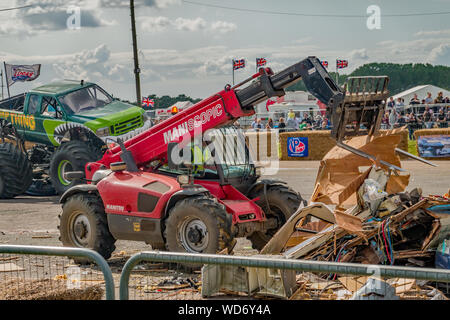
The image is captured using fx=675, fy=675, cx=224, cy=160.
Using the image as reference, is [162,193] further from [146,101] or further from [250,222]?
[146,101]

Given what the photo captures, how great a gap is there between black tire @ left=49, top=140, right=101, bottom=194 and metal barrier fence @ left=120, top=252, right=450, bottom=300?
753 centimetres

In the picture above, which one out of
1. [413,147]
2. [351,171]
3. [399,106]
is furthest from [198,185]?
[399,106]

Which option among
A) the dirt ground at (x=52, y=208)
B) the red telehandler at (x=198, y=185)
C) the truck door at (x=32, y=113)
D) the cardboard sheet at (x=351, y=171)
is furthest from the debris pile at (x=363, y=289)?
the truck door at (x=32, y=113)

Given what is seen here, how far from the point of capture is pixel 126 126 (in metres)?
17.3

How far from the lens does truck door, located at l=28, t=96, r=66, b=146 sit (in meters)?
17.0

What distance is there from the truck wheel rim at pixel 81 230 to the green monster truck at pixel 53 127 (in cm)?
645

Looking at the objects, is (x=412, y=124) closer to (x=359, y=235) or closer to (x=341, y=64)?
(x=359, y=235)

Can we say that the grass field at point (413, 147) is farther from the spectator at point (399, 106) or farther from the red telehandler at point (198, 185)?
the red telehandler at point (198, 185)

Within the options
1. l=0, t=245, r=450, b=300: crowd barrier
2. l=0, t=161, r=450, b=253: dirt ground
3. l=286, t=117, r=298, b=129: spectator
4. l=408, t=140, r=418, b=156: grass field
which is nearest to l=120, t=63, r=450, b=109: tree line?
l=286, t=117, r=298, b=129: spectator

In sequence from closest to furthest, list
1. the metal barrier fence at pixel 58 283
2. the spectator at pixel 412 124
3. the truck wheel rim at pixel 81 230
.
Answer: the metal barrier fence at pixel 58 283 < the truck wheel rim at pixel 81 230 < the spectator at pixel 412 124

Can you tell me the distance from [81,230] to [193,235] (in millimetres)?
1887

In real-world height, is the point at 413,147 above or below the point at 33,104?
below

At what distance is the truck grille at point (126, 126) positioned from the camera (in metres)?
16.9

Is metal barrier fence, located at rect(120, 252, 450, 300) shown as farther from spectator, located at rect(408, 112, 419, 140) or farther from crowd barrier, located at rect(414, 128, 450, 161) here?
spectator, located at rect(408, 112, 419, 140)
